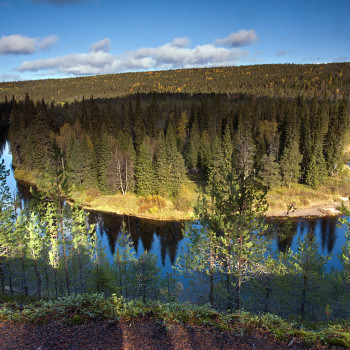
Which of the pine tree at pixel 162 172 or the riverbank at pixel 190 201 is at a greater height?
the pine tree at pixel 162 172

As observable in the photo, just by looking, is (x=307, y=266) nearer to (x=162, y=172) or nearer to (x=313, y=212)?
(x=313, y=212)

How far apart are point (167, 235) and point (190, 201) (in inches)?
348

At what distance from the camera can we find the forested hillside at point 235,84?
435 ft

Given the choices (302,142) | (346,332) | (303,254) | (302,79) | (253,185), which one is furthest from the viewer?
(302,79)

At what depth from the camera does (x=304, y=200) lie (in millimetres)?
50094

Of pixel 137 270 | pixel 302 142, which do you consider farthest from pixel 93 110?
pixel 137 270

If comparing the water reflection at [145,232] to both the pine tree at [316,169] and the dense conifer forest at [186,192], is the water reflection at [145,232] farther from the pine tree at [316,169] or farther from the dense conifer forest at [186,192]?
the pine tree at [316,169]

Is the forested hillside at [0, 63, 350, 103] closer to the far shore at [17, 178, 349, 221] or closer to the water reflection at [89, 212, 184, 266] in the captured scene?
the far shore at [17, 178, 349, 221]

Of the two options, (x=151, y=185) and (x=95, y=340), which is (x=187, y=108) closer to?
(x=151, y=185)

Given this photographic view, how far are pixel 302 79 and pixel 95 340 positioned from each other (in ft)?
537

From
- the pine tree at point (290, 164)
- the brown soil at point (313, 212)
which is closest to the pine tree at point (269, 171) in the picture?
the pine tree at point (290, 164)

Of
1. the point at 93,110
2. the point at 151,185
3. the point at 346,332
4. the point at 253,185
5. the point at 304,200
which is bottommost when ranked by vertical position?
the point at 304,200

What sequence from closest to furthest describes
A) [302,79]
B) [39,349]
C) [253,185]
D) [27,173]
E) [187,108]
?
1. [39,349]
2. [253,185]
3. [27,173]
4. [187,108]
5. [302,79]

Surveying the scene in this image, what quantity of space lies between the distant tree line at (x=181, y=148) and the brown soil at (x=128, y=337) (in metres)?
37.5
